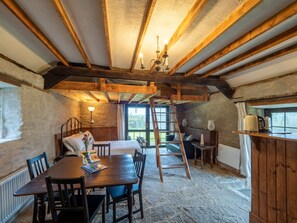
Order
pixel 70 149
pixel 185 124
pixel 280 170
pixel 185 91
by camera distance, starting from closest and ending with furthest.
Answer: pixel 280 170, pixel 70 149, pixel 185 91, pixel 185 124

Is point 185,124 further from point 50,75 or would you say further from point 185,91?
point 50,75

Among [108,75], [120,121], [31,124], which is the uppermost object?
[108,75]

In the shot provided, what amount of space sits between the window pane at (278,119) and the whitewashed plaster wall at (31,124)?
16.6ft

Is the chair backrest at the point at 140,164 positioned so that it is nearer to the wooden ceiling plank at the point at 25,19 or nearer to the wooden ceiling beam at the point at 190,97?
the wooden ceiling plank at the point at 25,19

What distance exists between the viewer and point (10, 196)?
6.98 ft

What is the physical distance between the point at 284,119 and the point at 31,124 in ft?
16.6

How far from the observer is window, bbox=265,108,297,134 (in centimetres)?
318

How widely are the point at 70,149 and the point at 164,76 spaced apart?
9.30ft

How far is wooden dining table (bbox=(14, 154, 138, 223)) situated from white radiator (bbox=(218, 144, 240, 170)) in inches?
116

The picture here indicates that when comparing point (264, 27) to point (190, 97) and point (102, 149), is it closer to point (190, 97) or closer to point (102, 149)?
point (190, 97)

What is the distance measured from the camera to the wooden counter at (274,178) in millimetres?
1613

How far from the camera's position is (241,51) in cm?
244

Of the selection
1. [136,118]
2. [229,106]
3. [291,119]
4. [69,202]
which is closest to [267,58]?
[291,119]

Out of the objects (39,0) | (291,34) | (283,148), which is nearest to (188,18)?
(291,34)
